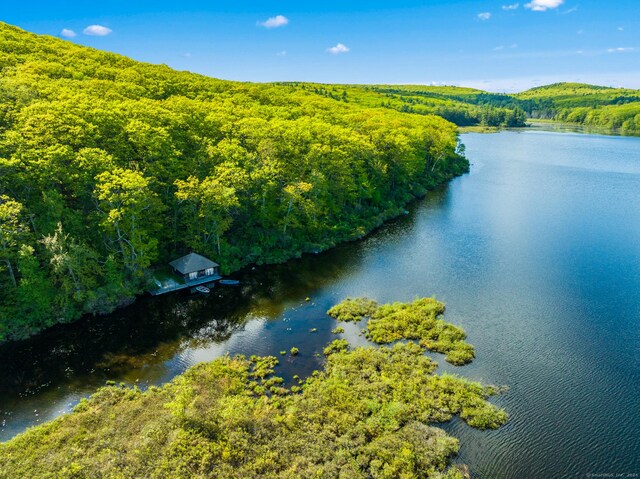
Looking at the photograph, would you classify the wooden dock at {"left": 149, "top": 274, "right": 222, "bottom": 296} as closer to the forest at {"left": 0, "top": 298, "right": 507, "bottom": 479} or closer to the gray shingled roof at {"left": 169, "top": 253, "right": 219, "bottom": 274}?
the gray shingled roof at {"left": 169, "top": 253, "right": 219, "bottom": 274}

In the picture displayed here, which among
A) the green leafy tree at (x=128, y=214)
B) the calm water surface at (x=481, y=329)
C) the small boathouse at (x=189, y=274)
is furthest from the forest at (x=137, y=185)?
the calm water surface at (x=481, y=329)

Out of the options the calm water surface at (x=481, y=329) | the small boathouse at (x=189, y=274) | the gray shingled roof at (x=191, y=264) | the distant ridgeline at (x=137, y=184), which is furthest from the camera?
the gray shingled roof at (x=191, y=264)

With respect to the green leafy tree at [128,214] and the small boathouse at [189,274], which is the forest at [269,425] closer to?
the small boathouse at [189,274]

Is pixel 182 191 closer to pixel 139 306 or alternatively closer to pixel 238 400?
pixel 139 306

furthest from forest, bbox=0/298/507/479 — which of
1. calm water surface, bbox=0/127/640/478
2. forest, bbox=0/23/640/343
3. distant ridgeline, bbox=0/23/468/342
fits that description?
forest, bbox=0/23/640/343

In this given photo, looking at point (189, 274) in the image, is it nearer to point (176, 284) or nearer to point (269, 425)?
point (176, 284)

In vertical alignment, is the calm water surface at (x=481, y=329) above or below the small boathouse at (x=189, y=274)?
below
